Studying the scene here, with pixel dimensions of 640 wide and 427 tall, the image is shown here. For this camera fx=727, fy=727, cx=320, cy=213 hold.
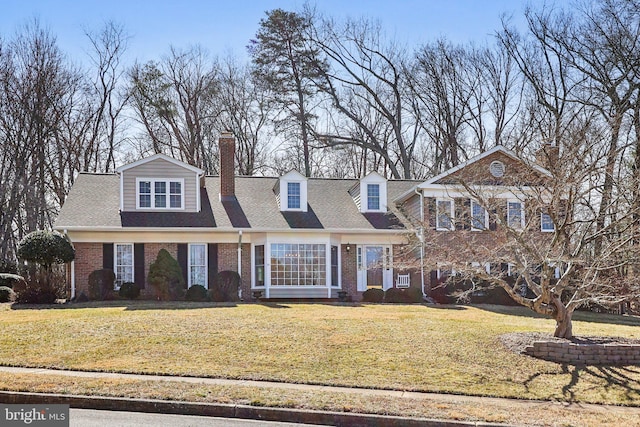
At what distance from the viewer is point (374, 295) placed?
2645 centimetres

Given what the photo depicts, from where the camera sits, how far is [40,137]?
35062 mm

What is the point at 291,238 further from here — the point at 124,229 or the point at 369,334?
the point at 369,334

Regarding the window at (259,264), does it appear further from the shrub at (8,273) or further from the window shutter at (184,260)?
the shrub at (8,273)

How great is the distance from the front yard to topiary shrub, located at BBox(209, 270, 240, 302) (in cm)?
593

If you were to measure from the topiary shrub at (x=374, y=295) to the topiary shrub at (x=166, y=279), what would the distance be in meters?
6.64

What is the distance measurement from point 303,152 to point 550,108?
14.2 metres

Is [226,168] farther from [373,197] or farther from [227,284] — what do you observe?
[373,197]

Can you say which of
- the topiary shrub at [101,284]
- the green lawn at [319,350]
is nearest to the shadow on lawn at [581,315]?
the green lawn at [319,350]

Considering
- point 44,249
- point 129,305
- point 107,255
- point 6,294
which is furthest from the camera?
point 107,255

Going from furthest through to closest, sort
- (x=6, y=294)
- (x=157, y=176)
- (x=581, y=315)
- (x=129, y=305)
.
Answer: (x=157, y=176), (x=6, y=294), (x=581, y=315), (x=129, y=305)

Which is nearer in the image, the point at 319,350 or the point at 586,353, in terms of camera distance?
the point at 586,353

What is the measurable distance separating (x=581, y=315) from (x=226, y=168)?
14.5 metres

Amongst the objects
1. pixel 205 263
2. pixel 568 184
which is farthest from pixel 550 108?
pixel 568 184

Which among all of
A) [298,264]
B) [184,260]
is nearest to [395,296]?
[298,264]
